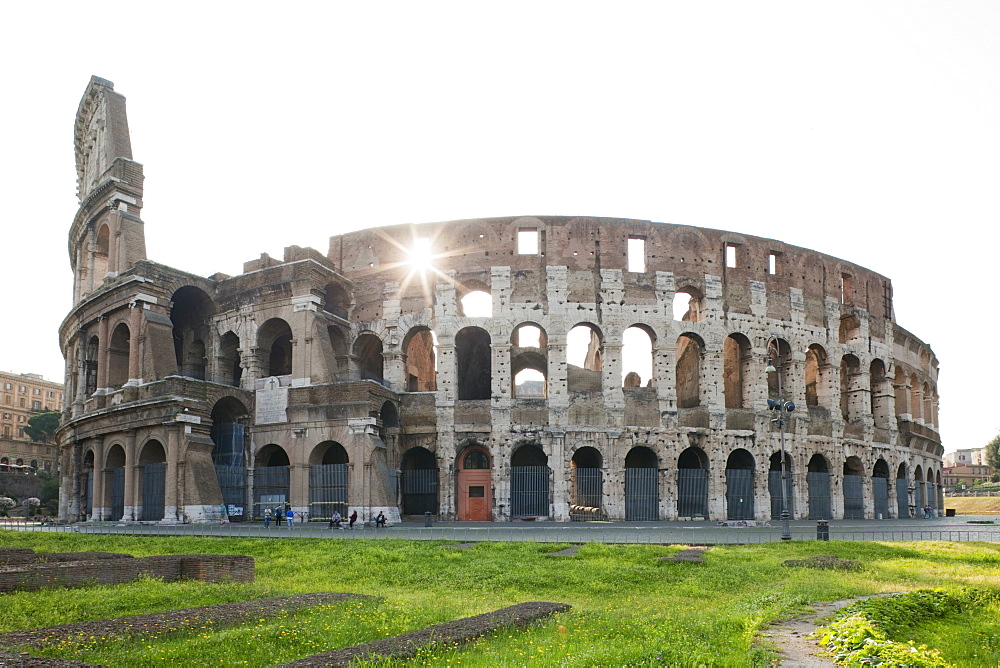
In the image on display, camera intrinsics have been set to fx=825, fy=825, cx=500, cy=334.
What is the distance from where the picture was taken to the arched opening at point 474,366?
126 feet

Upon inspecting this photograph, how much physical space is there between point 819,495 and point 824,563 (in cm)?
2291

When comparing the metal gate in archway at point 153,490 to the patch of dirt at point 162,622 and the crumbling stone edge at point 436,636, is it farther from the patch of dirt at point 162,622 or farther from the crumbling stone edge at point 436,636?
the crumbling stone edge at point 436,636

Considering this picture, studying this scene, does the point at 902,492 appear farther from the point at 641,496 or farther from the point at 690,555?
the point at 690,555

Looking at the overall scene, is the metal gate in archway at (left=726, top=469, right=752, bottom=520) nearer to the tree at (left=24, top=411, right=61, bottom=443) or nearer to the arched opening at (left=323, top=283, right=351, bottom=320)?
the arched opening at (left=323, top=283, right=351, bottom=320)

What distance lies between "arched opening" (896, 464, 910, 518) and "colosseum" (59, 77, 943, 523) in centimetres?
427

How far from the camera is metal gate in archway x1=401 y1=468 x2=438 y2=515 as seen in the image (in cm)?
3359

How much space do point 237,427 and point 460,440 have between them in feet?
29.9

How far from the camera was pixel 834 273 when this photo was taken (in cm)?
3934

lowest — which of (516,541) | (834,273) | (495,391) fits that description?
(516,541)

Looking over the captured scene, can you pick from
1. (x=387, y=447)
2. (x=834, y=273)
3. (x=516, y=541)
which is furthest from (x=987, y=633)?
(x=834, y=273)

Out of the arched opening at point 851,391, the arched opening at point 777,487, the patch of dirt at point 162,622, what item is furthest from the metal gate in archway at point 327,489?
the arched opening at point 851,391

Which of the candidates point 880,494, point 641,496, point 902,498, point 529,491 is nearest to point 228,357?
point 529,491

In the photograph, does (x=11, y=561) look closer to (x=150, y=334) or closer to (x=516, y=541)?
(x=516, y=541)

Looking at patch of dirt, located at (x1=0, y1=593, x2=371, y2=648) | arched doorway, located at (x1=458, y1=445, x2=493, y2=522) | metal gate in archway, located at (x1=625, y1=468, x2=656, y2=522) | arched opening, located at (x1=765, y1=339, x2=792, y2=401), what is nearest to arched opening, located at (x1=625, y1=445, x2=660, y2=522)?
metal gate in archway, located at (x1=625, y1=468, x2=656, y2=522)
